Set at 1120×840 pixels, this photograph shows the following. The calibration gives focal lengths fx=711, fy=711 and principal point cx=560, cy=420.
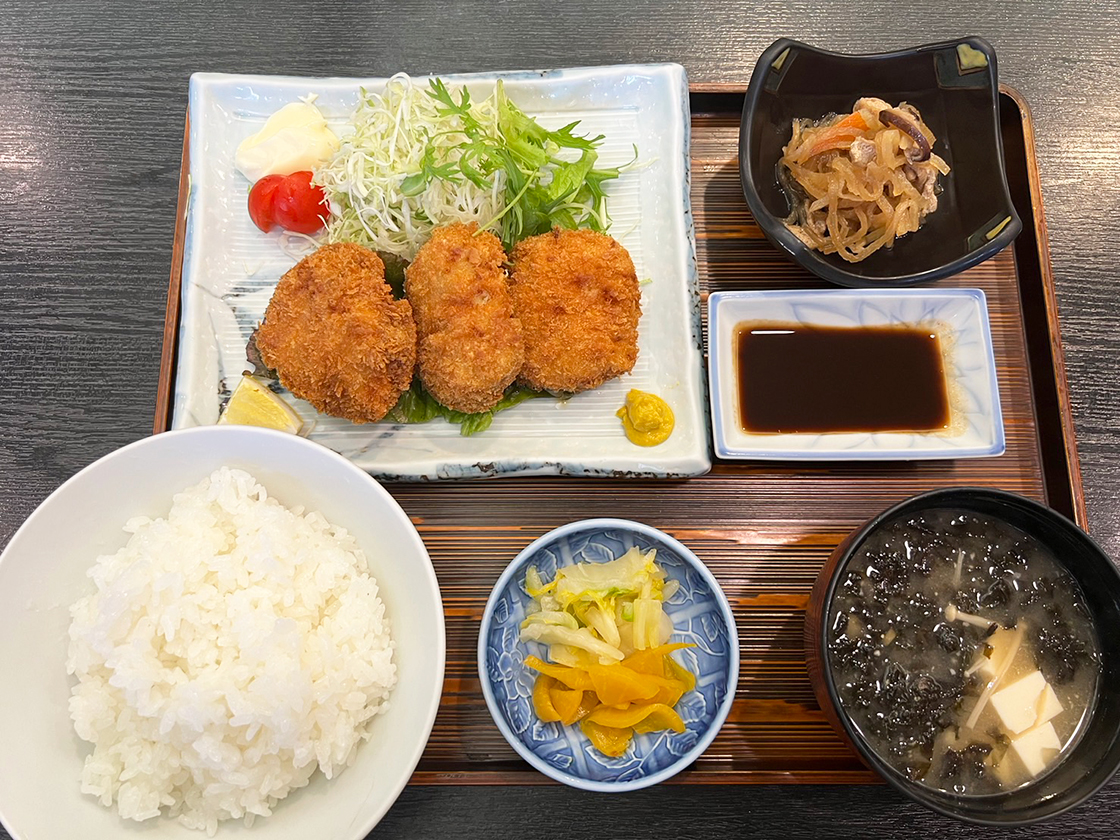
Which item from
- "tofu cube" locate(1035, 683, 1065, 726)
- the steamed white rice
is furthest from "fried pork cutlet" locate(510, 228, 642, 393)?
"tofu cube" locate(1035, 683, 1065, 726)

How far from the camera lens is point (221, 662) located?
1.60 m

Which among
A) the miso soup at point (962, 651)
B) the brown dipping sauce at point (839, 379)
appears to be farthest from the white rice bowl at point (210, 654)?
the brown dipping sauce at point (839, 379)

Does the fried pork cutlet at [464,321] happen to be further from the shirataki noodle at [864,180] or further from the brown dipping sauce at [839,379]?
the shirataki noodle at [864,180]

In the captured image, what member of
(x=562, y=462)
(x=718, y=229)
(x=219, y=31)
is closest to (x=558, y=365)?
(x=562, y=462)

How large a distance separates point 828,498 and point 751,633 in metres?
0.46

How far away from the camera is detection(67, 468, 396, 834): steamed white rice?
154cm

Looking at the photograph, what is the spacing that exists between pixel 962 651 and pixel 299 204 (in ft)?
7.40

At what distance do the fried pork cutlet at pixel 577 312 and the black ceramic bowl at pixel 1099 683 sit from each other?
0.84 m

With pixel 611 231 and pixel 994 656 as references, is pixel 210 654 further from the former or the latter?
pixel 994 656

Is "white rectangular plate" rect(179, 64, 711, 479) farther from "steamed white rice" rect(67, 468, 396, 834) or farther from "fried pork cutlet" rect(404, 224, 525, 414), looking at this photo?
"steamed white rice" rect(67, 468, 396, 834)

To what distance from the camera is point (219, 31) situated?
2.62 metres

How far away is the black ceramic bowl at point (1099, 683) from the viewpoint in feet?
5.12

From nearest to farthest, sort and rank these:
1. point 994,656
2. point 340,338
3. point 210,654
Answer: point 210,654, point 994,656, point 340,338

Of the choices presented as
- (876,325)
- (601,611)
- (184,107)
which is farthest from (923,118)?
(184,107)
